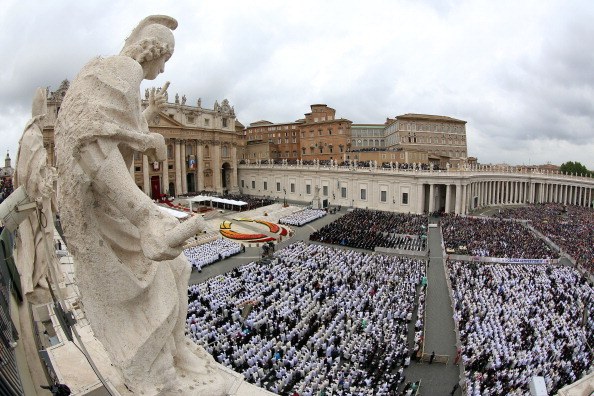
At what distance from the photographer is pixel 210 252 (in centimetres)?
2795

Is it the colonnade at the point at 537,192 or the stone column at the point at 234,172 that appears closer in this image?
the colonnade at the point at 537,192

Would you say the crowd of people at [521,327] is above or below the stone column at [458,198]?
below

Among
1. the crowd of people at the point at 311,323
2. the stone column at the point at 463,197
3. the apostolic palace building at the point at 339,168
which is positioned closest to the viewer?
the crowd of people at the point at 311,323

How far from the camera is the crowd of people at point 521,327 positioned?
478 inches

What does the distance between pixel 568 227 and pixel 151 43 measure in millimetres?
43231

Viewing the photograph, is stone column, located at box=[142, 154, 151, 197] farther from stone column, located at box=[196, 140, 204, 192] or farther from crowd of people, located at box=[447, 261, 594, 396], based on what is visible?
crowd of people, located at box=[447, 261, 594, 396]

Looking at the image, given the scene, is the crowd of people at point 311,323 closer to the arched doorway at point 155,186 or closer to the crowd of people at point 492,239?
the crowd of people at point 492,239

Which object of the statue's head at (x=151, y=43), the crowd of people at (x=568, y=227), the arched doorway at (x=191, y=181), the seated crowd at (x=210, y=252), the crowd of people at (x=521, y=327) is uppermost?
the statue's head at (x=151, y=43)

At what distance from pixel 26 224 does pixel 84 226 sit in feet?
15.4

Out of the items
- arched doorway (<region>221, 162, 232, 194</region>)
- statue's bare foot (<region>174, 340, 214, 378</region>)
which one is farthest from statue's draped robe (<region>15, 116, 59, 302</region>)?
arched doorway (<region>221, 162, 232, 194</region>)

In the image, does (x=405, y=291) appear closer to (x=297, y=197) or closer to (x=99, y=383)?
(x=99, y=383)

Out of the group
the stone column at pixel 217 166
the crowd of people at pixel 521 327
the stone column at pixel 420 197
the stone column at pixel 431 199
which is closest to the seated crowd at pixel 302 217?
the stone column at pixel 420 197

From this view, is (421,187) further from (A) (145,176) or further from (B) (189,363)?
(B) (189,363)

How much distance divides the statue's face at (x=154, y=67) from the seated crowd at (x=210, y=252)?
2185cm
